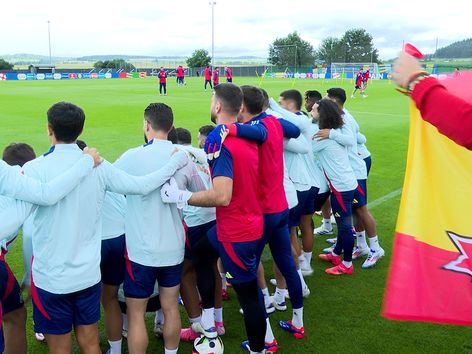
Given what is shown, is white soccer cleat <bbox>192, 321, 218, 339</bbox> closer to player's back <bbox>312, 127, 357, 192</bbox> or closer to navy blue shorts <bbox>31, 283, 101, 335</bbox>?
navy blue shorts <bbox>31, 283, 101, 335</bbox>

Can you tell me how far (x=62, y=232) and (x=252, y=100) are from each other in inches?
68.3

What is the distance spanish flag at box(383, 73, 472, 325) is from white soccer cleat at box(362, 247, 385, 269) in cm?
302

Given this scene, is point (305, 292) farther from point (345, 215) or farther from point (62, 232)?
point (62, 232)

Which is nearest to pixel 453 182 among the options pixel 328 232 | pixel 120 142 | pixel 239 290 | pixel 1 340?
pixel 239 290

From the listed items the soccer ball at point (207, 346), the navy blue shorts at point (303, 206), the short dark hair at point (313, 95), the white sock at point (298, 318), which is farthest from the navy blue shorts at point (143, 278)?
the short dark hair at point (313, 95)

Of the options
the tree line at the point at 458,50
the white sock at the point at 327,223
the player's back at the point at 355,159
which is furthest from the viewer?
the tree line at the point at 458,50

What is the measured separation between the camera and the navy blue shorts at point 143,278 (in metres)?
3.34

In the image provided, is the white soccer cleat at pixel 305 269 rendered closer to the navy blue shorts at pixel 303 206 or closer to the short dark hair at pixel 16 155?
the navy blue shorts at pixel 303 206

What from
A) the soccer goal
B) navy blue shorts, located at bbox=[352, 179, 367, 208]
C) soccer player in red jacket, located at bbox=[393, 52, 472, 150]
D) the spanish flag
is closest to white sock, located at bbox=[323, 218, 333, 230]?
navy blue shorts, located at bbox=[352, 179, 367, 208]

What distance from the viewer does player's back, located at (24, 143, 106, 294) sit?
2.82 metres

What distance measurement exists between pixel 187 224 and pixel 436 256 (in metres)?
2.07

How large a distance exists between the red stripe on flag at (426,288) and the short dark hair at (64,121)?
6.75 feet

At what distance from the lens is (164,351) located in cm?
385

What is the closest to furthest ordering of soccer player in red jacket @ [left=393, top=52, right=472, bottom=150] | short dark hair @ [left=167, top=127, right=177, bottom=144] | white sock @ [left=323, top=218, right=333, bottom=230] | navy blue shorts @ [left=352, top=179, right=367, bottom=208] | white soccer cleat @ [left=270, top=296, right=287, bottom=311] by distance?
soccer player in red jacket @ [left=393, top=52, right=472, bottom=150] < short dark hair @ [left=167, top=127, right=177, bottom=144] < white soccer cleat @ [left=270, top=296, right=287, bottom=311] < navy blue shorts @ [left=352, top=179, right=367, bottom=208] < white sock @ [left=323, top=218, right=333, bottom=230]
